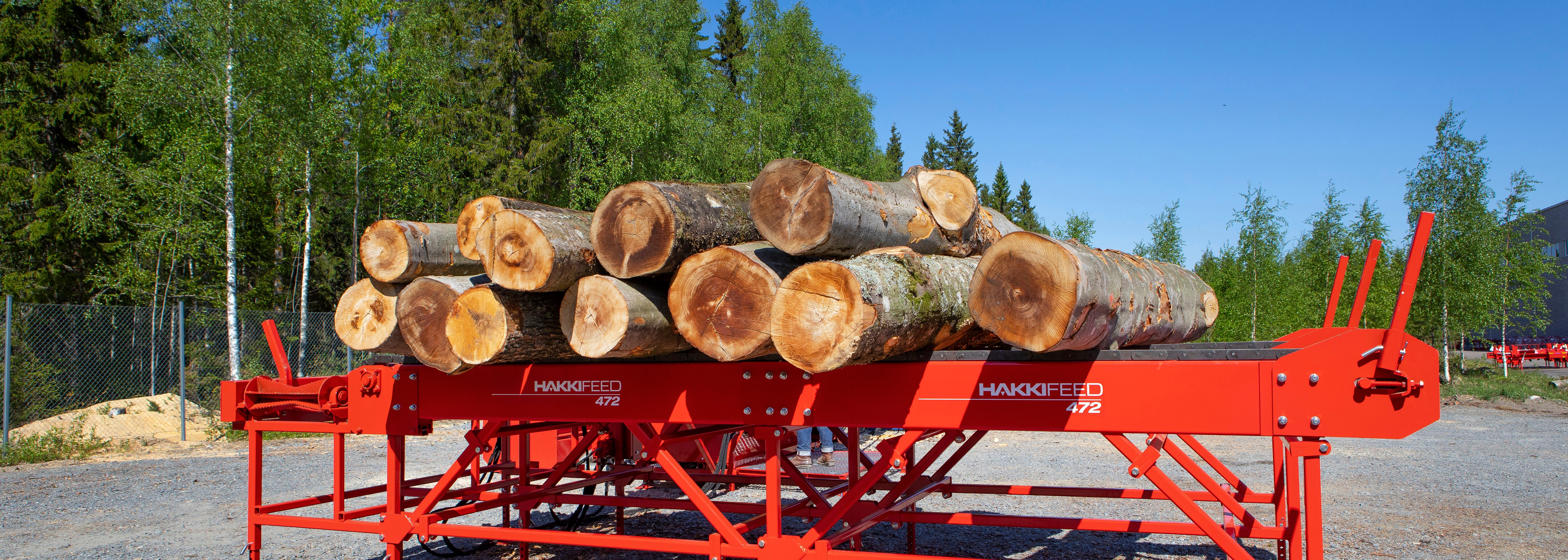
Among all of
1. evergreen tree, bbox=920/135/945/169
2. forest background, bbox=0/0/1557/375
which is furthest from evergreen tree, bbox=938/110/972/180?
forest background, bbox=0/0/1557/375

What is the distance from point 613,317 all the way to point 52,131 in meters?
25.3

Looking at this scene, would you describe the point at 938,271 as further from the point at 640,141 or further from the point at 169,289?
the point at 169,289

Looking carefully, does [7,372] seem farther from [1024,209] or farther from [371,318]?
[1024,209]

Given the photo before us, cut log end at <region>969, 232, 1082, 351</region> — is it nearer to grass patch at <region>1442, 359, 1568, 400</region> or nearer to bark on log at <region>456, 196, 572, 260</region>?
bark on log at <region>456, 196, 572, 260</region>

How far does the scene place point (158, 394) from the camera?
1484 centimetres

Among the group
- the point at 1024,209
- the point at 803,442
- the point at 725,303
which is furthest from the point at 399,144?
the point at 1024,209

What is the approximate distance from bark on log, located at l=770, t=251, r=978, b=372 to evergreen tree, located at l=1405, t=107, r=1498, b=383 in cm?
2554

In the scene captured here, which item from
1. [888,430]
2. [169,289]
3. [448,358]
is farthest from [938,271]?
[169,289]

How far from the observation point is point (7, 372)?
10.8 m

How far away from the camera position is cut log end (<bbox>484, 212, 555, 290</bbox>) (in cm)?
363

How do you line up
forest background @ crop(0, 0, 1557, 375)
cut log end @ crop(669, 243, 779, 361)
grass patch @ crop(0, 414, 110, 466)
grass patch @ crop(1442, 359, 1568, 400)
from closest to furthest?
cut log end @ crop(669, 243, 779, 361) < grass patch @ crop(0, 414, 110, 466) < forest background @ crop(0, 0, 1557, 375) < grass patch @ crop(1442, 359, 1568, 400)

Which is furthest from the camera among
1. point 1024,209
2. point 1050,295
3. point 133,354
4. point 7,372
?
point 1024,209

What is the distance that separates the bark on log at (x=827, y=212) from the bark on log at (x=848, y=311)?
0.21 m

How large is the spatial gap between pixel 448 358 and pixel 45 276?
22629mm
